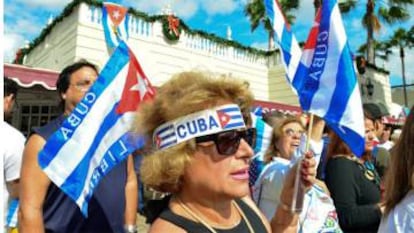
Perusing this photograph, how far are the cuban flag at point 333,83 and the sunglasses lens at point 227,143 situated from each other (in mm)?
897

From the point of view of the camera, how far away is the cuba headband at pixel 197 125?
5.07 ft

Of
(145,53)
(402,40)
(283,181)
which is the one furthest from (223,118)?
(402,40)

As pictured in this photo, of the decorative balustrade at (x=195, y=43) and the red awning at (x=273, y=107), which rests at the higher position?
the decorative balustrade at (x=195, y=43)

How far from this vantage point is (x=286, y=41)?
11.8 ft

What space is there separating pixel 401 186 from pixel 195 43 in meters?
14.2

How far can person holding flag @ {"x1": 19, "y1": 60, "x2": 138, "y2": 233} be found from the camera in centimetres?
223

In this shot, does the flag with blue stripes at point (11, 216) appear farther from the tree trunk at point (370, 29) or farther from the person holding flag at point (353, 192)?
the tree trunk at point (370, 29)

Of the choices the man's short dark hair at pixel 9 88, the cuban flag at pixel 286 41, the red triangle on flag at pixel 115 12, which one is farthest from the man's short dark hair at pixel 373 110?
the red triangle on flag at pixel 115 12

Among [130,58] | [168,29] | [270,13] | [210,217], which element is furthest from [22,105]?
[210,217]

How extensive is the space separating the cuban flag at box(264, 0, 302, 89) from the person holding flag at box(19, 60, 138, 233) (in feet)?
3.73

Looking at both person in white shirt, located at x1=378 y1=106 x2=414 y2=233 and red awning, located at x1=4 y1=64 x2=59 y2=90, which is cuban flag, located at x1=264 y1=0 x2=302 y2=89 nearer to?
person in white shirt, located at x1=378 y1=106 x2=414 y2=233

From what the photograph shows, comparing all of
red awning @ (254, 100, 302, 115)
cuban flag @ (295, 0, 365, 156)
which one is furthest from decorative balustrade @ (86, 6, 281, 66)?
cuban flag @ (295, 0, 365, 156)

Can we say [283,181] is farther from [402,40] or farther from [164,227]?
[402,40]

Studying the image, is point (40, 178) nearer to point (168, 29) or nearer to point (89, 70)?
point (89, 70)
